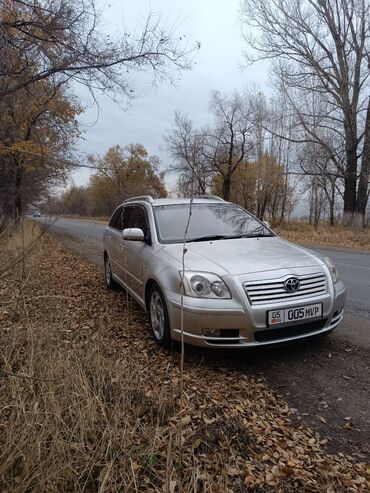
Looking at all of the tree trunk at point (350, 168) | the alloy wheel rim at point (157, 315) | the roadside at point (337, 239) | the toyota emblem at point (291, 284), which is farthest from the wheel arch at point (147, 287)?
the tree trunk at point (350, 168)

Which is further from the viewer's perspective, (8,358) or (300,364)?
(300,364)

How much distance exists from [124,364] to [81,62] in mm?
6980

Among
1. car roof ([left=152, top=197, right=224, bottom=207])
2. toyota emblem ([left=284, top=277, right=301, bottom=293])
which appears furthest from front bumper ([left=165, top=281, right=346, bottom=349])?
car roof ([left=152, top=197, right=224, bottom=207])

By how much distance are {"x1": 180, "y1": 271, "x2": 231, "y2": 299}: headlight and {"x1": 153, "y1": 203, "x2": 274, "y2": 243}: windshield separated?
101 centimetres

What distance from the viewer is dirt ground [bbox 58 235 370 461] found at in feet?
9.46

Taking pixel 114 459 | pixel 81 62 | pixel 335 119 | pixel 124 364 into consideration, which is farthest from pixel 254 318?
pixel 335 119

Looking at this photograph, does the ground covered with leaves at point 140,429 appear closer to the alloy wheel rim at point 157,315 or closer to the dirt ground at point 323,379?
the dirt ground at point 323,379

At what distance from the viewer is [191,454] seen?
2498mm

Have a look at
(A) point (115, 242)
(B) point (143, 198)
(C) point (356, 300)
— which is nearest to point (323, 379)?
(C) point (356, 300)

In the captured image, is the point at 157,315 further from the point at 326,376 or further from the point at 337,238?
the point at 337,238

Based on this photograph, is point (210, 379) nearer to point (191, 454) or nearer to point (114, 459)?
point (191, 454)

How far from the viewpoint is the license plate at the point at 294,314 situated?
3.62 m

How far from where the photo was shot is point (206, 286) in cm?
375

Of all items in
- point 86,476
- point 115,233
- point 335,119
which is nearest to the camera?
point 86,476
